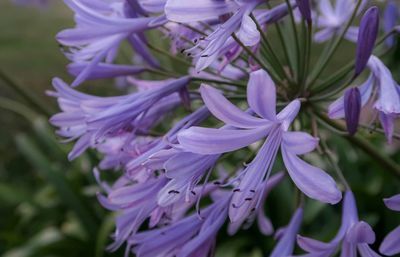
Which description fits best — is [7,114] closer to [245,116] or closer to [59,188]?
[59,188]

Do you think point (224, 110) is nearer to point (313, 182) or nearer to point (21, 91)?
point (313, 182)

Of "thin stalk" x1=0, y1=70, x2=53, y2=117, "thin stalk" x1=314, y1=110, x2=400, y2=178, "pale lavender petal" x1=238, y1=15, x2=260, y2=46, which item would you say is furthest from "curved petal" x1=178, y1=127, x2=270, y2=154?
"thin stalk" x1=0, y1=70, x2=53, y2=117

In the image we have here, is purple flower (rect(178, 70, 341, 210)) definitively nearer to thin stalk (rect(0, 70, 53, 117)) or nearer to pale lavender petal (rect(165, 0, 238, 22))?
pale lavender petal (rect(165, 0, 238, 22))

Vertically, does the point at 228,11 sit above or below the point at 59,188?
above

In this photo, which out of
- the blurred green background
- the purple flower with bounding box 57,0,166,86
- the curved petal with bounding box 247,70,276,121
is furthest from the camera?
the blurred green background

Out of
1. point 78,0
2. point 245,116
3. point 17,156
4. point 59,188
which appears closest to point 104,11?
point 78,0

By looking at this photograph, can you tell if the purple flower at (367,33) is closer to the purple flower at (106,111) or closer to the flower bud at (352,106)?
the flower bud at (352,106)

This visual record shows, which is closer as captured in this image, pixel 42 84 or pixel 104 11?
pixel 104 11
